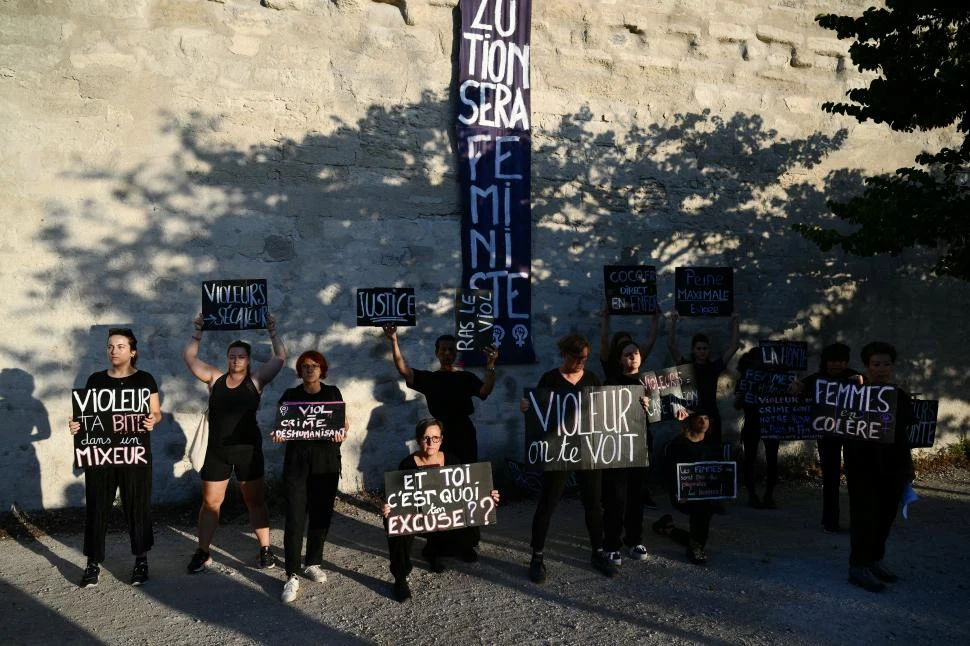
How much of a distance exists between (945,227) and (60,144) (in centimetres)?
737

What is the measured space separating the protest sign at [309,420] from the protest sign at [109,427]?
3.02ft

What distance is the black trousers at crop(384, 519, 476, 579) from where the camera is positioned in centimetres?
524

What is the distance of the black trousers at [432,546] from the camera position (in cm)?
524

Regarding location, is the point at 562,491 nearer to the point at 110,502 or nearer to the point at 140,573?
the point at 140,573

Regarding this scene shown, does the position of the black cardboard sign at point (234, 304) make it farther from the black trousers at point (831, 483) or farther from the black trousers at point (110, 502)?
the black trousers at point (831, 483)

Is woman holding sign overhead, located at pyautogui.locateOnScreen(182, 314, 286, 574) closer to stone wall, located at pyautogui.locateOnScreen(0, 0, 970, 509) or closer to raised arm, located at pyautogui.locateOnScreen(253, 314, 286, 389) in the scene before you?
raised arm, located at pyautogui.locateOnScreen(253, 314, 286, 389)

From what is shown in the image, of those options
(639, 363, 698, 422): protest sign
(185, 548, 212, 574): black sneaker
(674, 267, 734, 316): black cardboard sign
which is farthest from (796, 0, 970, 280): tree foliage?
(185, 548, 212, 574): black sneaker

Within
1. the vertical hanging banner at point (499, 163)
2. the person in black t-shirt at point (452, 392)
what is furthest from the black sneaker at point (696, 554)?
the vertical hanging banner at point (499, 163)

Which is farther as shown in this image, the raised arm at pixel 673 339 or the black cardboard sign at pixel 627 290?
the raised arm at pixel 673 339

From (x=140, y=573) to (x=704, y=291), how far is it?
18.0 feet

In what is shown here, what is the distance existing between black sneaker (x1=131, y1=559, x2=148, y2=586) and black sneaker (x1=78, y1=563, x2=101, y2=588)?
0.74 feet

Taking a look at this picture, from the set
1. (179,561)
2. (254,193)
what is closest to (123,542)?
(179,561)

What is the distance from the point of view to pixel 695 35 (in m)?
8.89

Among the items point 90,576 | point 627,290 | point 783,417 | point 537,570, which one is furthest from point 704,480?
point 90,576
